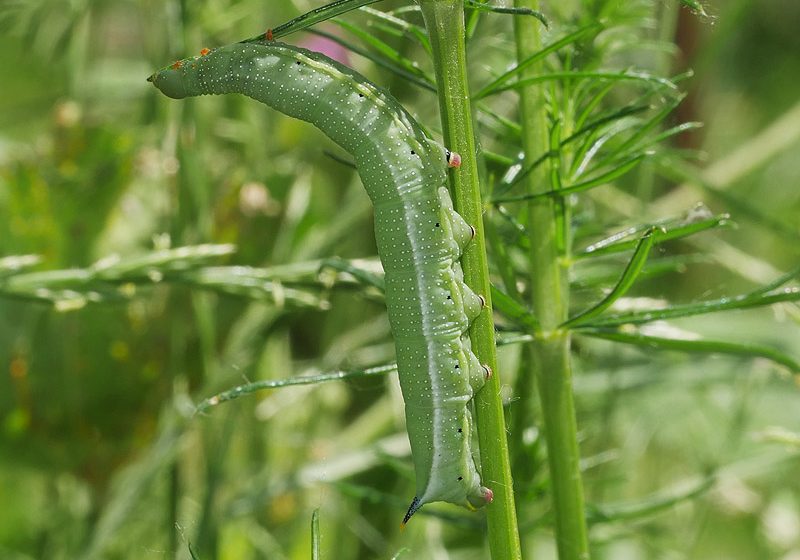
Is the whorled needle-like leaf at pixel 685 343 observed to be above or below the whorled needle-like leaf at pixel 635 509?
above

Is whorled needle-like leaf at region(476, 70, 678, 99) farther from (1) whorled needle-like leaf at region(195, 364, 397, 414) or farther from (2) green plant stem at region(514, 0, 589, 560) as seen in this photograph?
(1) whorled needle-like leaf at region(195, 364, 397, 414)

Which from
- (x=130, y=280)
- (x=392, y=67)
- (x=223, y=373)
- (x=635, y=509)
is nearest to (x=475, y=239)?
(x=392, y=67)

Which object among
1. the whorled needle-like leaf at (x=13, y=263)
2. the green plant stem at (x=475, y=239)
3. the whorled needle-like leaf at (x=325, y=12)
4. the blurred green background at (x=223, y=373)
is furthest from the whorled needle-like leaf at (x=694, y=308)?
the whorled needle-like leaf at (x=13, y=263)

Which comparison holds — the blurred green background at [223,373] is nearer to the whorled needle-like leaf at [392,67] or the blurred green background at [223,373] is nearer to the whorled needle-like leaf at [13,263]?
the whorled needle-like leaf at [13,263]

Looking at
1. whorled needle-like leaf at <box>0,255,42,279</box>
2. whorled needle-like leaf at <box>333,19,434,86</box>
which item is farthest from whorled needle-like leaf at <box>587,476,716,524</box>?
whorled needle-like leaf at <box>0,255,42,279</box>

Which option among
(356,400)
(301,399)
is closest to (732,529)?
(356,400)
